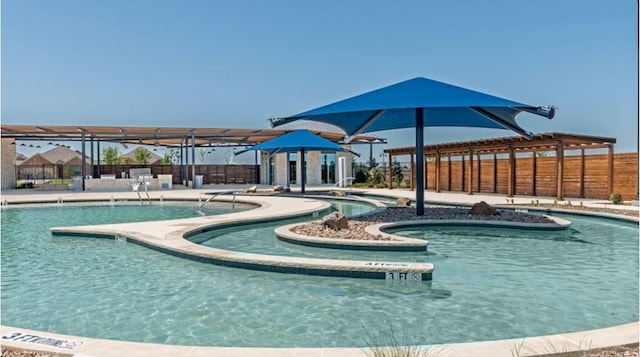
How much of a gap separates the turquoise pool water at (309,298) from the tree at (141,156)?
A: 1920 inches

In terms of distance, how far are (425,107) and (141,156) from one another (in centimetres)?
5066

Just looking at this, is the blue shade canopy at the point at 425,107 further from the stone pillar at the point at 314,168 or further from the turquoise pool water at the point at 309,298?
the stone pillar at the point at 314,168

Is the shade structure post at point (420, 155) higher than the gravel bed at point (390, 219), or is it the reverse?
the shade structure post at point (420, 155)

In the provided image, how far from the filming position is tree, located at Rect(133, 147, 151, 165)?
53.5 m

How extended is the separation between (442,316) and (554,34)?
1474cm

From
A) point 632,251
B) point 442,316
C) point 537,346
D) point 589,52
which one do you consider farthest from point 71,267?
point 589,52

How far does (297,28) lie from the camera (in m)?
18.6

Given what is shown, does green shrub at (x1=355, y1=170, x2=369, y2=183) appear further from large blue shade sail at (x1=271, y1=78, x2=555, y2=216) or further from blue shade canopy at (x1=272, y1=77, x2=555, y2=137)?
blue shade canopy at (x1=272, y1=77, x2=555, y2=137)

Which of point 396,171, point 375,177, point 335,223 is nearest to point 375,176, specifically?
point 375,177

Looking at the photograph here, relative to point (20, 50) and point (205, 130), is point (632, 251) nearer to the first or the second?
point (20, 50)

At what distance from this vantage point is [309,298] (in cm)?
495

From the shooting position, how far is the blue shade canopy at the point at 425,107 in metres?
9.29

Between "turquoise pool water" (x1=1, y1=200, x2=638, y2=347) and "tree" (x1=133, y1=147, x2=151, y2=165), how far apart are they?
48.8m

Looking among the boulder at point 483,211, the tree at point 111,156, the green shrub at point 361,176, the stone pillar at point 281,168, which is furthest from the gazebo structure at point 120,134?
the tree at point 111,156
